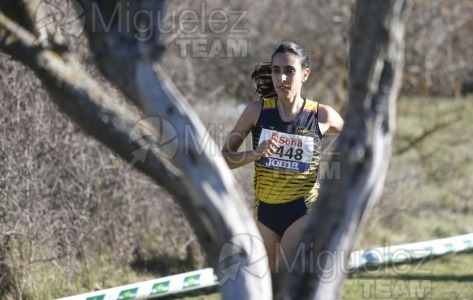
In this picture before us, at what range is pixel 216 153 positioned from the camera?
3.70 metres

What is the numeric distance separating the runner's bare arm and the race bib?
11cm

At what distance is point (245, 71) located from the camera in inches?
494

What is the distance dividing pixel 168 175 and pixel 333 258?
0.73m

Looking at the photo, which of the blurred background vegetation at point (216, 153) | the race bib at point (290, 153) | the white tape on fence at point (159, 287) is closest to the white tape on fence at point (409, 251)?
the blurred background vegetation at point (216, 153)

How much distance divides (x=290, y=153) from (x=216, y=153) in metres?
1.89

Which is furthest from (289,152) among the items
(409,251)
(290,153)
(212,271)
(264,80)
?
(409,251)

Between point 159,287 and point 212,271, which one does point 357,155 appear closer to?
point 212,271

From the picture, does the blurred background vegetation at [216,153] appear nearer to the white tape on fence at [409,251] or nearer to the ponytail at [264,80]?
the white tape on fence at [409,251]

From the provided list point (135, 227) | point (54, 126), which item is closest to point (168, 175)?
point (54, 126)

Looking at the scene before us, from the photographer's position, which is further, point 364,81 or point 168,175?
point 168,175

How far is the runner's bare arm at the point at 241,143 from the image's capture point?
5203 millimetres

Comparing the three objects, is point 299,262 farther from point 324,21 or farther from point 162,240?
point 324,21

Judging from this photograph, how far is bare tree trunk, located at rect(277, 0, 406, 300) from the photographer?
10.9 feet

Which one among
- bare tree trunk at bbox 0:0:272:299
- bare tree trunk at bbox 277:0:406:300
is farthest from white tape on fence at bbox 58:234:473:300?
bare tree trunk at bbox 0:0:272:299
